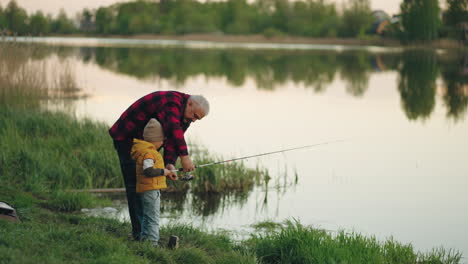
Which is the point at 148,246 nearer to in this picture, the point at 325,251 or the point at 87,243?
the point at 87,243

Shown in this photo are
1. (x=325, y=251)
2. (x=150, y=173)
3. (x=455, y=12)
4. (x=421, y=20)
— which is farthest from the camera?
(x=455, y=12)

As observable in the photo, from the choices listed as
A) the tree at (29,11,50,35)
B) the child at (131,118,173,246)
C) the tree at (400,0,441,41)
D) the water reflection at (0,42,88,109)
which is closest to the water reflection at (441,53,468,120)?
the water reflection at (0,42,88,109)

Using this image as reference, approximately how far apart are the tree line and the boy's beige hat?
67862 mm

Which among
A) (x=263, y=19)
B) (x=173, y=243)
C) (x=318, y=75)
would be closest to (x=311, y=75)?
(x=318, y=75)

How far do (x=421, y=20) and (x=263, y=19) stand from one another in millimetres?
44006

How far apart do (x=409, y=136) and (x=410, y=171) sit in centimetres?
428

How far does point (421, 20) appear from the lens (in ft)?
227

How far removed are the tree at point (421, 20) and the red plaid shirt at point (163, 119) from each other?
67.5m

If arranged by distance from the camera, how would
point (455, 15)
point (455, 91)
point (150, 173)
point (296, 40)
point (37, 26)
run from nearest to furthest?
point (150, 173), point (455, 91), point (37, 26), point (455, 15), point (296, 40)

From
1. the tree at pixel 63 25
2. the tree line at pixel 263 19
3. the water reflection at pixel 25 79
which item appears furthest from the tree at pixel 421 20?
the water reflection at pixel 25 79

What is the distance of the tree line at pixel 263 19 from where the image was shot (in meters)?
72.3

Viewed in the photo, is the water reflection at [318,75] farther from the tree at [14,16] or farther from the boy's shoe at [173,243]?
the boy's shoe at [173,243]

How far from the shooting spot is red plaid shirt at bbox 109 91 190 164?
527cm

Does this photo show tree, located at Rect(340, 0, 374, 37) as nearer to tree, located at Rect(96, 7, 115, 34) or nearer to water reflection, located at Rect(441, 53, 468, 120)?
tree, located at Rect(96, 7, 115, 34)
